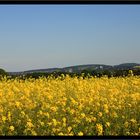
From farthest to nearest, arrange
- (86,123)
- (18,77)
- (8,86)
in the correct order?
(18,77), (8,86), (86,123)

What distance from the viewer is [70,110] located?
20.0 feet

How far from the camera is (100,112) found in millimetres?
6055

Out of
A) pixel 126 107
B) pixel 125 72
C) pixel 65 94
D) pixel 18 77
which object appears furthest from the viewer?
pixel 125 72

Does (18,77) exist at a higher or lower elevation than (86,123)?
higher

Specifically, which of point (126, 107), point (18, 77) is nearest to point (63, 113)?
point (126, 107)

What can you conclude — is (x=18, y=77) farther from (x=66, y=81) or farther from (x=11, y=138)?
(x=11, y=138)

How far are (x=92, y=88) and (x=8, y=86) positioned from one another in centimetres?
127

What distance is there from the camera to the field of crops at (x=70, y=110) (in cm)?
579

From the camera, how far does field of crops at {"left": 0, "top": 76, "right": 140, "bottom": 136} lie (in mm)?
5791

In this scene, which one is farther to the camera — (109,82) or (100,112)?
(109,82)

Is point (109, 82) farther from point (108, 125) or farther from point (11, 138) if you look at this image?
point (11, 138)

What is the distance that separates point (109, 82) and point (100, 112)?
6.42ft

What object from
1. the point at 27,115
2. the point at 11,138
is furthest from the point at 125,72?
the point at 11,138

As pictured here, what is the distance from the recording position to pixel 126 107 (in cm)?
636
